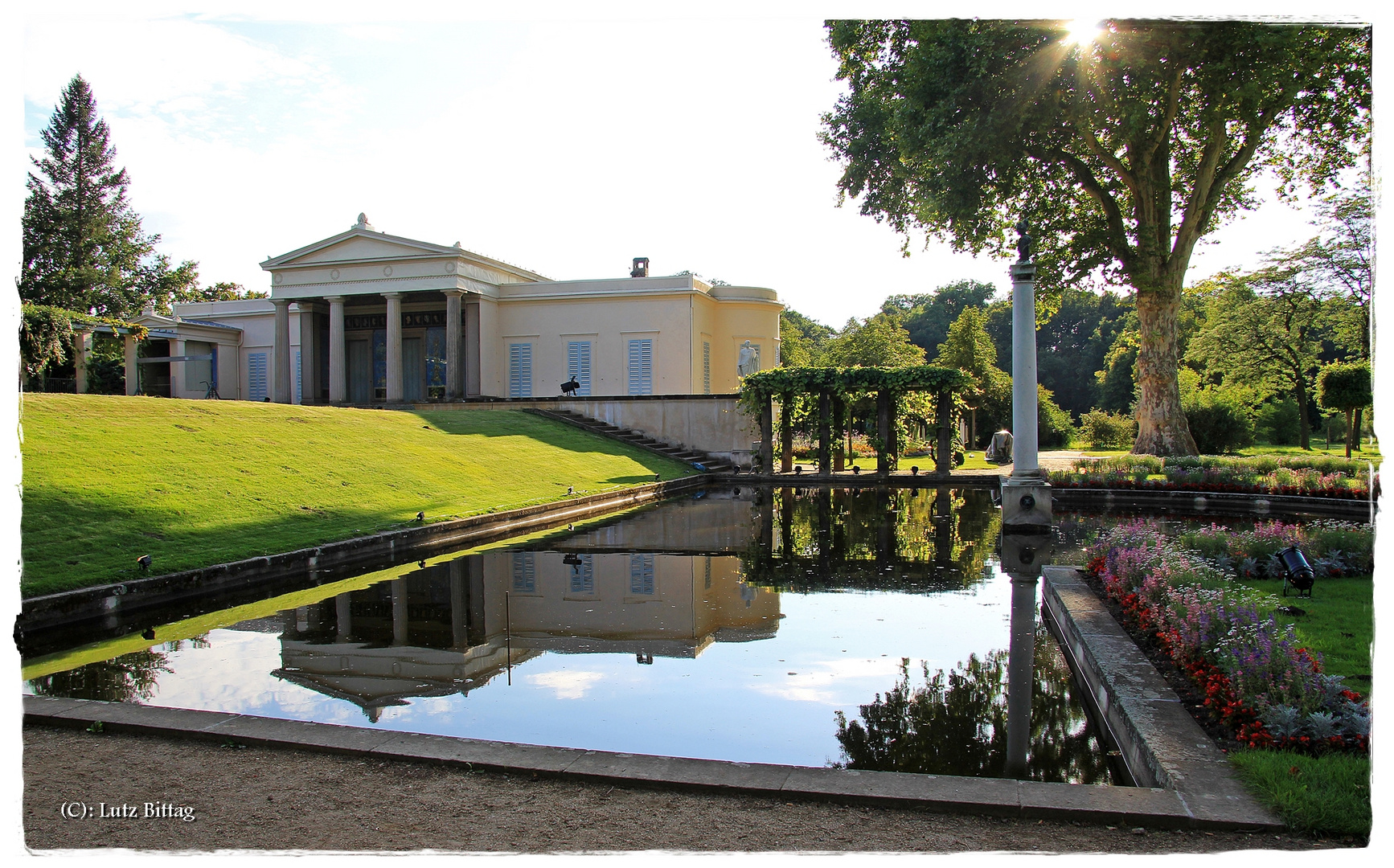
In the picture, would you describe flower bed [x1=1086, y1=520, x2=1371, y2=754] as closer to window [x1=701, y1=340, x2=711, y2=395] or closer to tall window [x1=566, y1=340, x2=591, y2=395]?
window [x1=701, y1=340, x2=711, y2=395]

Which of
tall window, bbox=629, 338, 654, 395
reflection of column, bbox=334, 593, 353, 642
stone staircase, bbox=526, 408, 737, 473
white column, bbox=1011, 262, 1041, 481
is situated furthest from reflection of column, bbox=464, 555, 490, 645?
tall window, bbox=629, 338, 654, 395

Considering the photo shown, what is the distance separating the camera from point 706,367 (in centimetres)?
3316

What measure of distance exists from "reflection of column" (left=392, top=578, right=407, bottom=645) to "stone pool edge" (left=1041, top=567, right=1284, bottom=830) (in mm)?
5301

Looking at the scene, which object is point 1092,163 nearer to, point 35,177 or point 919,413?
point 919,413

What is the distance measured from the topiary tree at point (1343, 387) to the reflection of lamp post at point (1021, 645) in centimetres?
2098

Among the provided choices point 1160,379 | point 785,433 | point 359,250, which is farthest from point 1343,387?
point 359,250

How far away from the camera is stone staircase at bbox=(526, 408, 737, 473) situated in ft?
90.9

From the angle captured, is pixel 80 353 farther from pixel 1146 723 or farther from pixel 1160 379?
pixel 1160 379

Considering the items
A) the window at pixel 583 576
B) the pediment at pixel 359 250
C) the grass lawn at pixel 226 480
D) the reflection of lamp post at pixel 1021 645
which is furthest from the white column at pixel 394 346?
the reflection of lamp post at pixel 1021 645

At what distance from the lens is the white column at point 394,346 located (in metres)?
31.0

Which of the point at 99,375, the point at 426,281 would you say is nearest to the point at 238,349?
the point at 99,375

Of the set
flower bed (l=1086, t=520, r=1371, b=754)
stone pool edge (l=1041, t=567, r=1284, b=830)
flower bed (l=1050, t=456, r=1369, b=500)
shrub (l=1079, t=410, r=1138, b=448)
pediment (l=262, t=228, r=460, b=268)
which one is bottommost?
stone pool edge (l=1041, t=567, r=1284, b=830)

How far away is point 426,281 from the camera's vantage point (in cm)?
3080

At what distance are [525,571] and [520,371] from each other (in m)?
24.0
